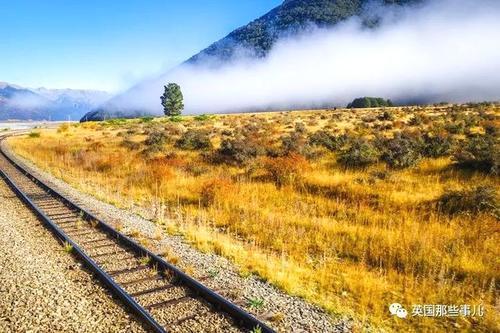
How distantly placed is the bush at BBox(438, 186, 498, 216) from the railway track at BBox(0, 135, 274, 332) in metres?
7.62

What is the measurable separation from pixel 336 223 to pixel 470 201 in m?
3.88

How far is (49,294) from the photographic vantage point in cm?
720

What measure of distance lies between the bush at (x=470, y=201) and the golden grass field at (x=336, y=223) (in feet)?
0.33

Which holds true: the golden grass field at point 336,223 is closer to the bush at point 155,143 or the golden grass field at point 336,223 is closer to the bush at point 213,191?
the bush at point 213,191

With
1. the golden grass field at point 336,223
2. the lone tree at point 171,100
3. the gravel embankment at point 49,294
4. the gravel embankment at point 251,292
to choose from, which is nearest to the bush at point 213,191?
the golden grass field at point 336,223

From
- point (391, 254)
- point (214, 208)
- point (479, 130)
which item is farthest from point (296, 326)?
point (479, 130)

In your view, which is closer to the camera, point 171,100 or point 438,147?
point 438,147

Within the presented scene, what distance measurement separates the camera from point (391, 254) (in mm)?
9227

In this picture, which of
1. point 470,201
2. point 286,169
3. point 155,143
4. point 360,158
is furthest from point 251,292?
point 155,143

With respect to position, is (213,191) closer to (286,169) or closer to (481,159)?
(286,169)

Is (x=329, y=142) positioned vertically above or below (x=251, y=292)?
above

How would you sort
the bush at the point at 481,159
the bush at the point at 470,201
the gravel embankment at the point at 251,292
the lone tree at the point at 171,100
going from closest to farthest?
the gravel embankment at the point at 251,292 < the bush at the point at 470,201 < the bush at the point at 481,159 < the lone tree at the point at 171,100

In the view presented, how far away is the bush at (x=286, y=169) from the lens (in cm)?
1633

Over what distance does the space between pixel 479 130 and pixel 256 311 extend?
25.2 m
